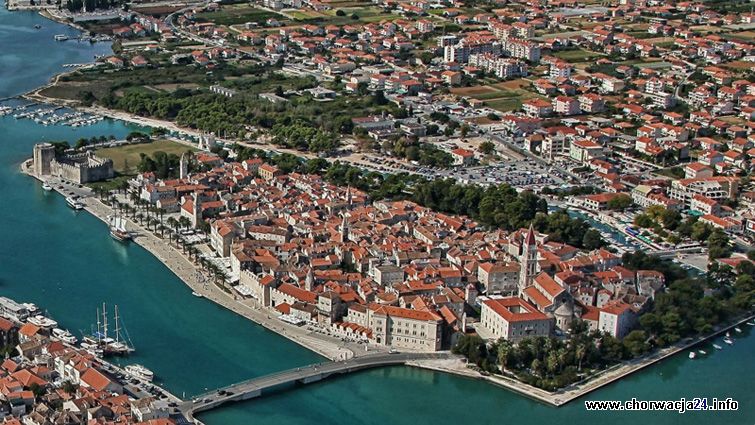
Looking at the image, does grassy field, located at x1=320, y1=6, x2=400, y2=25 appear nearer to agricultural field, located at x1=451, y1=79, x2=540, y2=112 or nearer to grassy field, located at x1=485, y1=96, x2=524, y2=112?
agricultural field, located at x1=451, y1=79, x2=540, y2=112

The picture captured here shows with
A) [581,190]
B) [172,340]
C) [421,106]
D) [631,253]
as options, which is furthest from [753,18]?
[172,340]

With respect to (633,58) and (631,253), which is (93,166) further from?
(633,58)

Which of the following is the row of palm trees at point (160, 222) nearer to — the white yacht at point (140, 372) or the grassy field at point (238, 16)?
the white yacht at point (140, 372)

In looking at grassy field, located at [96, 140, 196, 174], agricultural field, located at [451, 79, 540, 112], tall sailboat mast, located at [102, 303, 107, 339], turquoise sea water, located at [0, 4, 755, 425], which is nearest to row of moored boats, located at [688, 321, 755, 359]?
turquoise sea water, located at [0, 4, 755, 425]

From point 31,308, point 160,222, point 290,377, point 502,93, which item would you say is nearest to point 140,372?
point 290,377

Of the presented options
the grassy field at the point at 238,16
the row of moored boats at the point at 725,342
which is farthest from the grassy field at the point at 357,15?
the row of moored boats at the point at 725,342

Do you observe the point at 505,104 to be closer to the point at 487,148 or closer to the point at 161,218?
the point at 487,148
